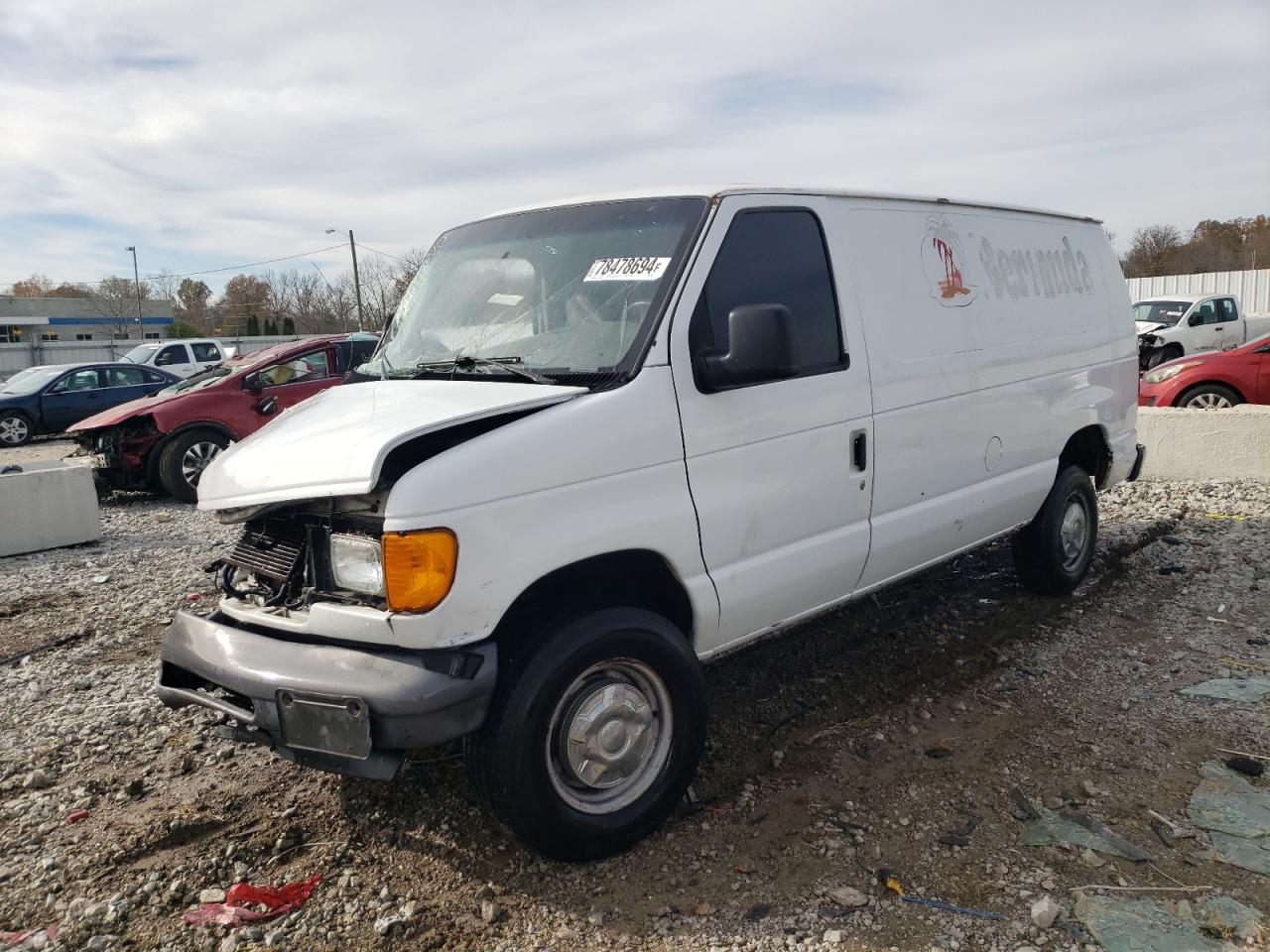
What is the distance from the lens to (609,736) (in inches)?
126

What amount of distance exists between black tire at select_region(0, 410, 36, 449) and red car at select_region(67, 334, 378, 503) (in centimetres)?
844

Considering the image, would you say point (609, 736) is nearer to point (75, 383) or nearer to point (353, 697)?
point (353, 697)

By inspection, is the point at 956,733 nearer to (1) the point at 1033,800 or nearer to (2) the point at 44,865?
(1) the point at 1033,800

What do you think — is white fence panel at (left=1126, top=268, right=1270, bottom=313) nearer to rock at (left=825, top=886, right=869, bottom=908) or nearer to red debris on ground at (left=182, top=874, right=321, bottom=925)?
rock at (left=825, top=886, right=869, bottom=908)

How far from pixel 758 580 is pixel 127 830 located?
8.42 feet

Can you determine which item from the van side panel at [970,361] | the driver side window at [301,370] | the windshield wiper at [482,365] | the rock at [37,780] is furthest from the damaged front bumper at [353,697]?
the driver side window at [301,370]

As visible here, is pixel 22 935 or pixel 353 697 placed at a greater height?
pixel 353 697

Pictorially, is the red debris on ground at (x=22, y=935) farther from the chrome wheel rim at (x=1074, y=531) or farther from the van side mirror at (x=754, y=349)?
the chrome wheel rim at (x=1074, y=531)

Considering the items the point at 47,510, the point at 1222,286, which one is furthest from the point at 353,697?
the point at 1222,286

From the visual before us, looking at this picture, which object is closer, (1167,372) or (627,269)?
(627,269)

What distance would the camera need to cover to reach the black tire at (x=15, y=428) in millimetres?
17438

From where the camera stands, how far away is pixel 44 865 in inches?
131

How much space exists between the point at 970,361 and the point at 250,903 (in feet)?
12.7

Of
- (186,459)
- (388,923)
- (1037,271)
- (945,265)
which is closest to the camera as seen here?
(388,923)
